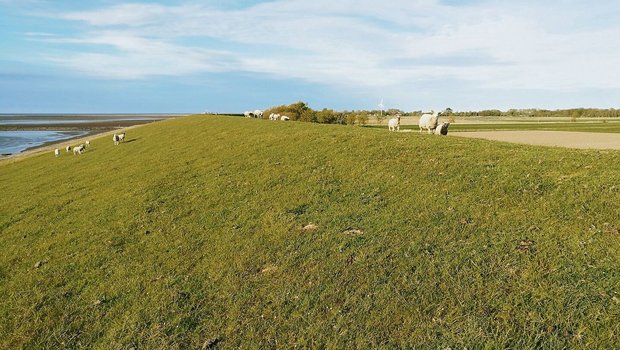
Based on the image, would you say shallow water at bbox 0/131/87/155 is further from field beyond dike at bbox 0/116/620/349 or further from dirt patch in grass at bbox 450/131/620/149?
dirt patch in grass at bbox 450/131/620/149

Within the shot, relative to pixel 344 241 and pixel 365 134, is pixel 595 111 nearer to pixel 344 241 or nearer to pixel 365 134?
pixel 365 134

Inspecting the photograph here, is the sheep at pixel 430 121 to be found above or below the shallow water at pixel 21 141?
above

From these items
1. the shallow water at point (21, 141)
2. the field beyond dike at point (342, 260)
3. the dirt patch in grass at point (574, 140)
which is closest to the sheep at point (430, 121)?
the dirt patch in grass at point (574, 140)

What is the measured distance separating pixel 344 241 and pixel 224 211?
15.5 feet

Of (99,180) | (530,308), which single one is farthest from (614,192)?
(99,180)

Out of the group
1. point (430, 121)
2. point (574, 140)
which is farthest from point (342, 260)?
point (574, 140)

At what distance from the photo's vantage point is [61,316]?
821 centimetres

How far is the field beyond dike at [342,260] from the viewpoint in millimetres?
6781

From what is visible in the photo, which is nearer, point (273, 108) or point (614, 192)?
point (614, 192)

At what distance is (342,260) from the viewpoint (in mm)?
8820

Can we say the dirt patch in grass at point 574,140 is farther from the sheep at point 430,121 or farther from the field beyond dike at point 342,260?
the field beyond dike at point 342,260

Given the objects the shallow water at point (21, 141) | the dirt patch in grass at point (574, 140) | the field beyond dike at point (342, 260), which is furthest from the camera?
the shallow water at point (21, 141)

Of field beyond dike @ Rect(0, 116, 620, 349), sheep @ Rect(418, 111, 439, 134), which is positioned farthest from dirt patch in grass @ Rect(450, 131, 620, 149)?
field beyond dike @ Rect(0, 116, 620, 349)

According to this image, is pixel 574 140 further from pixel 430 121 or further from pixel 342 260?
pixel 342 260
